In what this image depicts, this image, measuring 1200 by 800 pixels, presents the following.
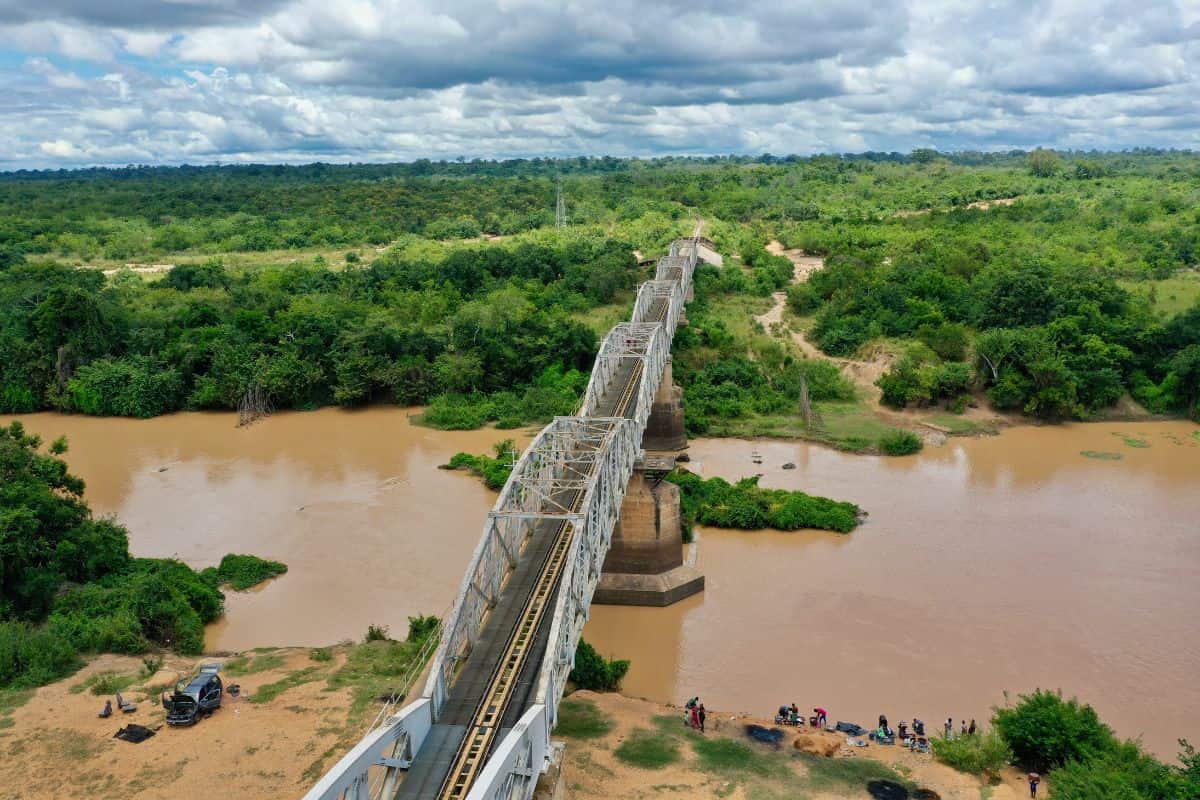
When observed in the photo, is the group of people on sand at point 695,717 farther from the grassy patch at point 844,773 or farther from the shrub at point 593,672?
the shrub at point 593,672

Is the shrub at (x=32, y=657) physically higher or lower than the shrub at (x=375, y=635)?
higher

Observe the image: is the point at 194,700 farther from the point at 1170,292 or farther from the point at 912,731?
the point at 1170,292

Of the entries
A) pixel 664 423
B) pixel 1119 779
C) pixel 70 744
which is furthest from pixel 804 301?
pixel 70 744

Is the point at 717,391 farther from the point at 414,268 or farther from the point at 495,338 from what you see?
the point at 414,268

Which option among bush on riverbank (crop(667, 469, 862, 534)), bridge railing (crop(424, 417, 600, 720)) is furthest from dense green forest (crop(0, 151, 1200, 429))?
Result: bridge railing (crop(424, 417, 600, 720))

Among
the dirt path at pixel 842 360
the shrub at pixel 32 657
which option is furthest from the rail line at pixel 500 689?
the dirt path at pixel 842 360

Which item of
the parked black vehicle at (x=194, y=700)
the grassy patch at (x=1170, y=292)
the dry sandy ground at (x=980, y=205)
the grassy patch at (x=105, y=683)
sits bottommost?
the grassy patch at (x=105, y=683)

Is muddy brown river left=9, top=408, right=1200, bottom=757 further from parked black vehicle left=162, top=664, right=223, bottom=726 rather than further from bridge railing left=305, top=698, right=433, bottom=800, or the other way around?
bridge railing left=305, top=698, right=433, bottom=800
